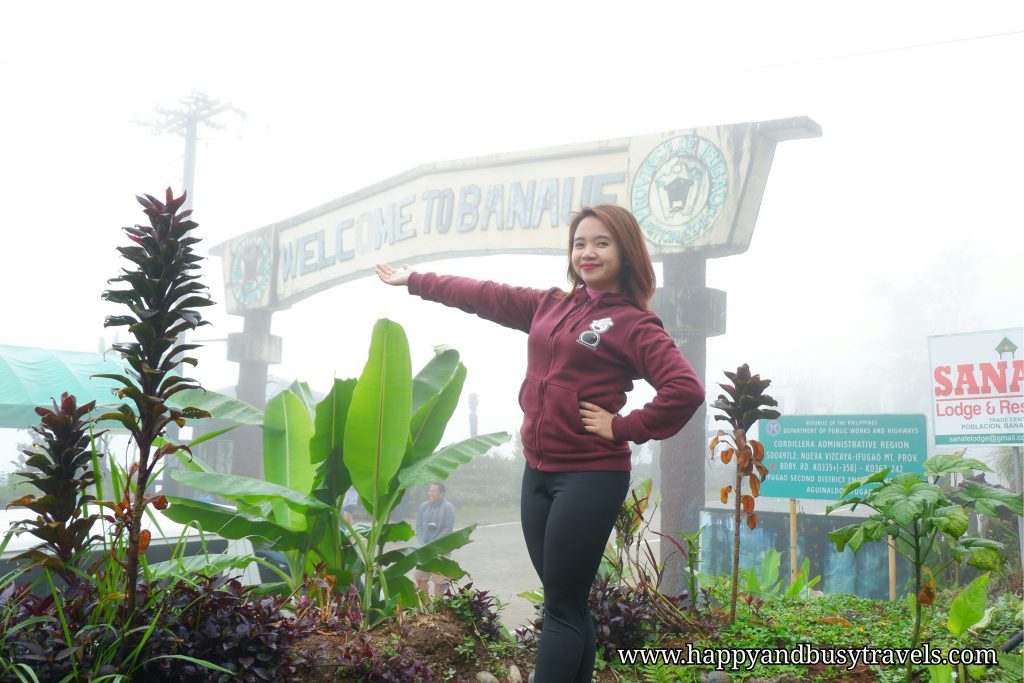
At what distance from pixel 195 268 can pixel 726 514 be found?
6.05 metres

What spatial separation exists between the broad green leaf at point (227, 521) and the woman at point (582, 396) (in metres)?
1.71

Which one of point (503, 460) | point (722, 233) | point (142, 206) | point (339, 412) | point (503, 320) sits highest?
point (722, 233)

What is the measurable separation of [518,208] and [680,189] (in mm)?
1684

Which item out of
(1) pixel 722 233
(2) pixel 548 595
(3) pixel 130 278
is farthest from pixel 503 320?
(1) pixel 722 233

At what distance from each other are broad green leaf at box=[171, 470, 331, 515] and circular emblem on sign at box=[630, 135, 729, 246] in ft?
12.4

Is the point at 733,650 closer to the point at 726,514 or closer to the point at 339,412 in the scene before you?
the point at 339,412

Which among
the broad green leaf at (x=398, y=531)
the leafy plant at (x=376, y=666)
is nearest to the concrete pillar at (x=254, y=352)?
the broad green leaf at (x=398, y=531)

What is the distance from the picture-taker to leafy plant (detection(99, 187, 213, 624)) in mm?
1900

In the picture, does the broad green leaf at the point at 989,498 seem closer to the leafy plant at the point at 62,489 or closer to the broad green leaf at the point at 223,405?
the leafy plant at the point at 62,489

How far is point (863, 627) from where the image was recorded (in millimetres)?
3219

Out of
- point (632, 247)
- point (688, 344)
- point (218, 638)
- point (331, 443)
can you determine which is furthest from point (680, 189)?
point (218, 638)

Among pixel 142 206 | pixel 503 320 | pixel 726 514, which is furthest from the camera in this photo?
pixel 726 514

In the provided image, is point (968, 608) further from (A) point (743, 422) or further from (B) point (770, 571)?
(B) point (770, 571)

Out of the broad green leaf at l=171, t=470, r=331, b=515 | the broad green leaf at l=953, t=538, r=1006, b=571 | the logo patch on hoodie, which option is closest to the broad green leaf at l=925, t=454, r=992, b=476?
the broad green leaf at l=953, t=538, r=1006, b=571
